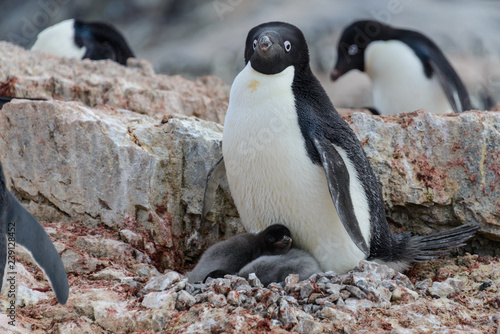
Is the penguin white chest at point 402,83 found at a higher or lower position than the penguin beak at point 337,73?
lower

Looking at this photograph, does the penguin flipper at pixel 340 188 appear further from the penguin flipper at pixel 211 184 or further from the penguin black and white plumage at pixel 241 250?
the penguin flipper at pixel 211 184

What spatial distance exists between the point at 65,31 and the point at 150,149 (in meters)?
3.92

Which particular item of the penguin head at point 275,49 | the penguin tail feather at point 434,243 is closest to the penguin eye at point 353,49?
the penguin head at point 275,49

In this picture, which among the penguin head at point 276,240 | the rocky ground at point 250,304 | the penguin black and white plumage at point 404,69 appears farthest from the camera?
the penguin black and white plumage at point 404,69

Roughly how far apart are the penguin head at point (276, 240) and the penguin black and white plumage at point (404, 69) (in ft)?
8.56

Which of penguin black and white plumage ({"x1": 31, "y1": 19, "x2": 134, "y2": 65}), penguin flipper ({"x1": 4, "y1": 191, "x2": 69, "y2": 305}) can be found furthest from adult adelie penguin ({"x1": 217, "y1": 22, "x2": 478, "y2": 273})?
penguin black and white plumage ({"x1": 31, "y1": 19, "x2": 134, "y2": 65})

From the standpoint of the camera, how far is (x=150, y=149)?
294cm

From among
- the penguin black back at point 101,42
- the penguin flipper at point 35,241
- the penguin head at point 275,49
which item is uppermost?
the penguin black back at point 101,42

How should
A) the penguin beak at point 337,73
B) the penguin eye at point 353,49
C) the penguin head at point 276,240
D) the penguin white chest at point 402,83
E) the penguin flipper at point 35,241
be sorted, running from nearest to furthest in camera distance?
1. the penguin flipper at point 35,241
2. the penguin head at point 276,240
3. the penguin white chest at point 402,83
4. the penguin eye at point 353,49
5. the penguin beak at point 337,73

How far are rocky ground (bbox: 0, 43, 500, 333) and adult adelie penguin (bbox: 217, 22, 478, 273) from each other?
0.79ft

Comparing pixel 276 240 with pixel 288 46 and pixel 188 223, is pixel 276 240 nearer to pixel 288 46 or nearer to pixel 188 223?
pixel 188 223

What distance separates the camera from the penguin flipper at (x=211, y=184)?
2920 mm

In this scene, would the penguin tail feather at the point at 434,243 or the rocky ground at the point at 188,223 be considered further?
the penguin tail feather at the point at 434,243

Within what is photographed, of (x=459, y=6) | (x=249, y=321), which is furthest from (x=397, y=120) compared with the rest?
(x=459, y=6)
